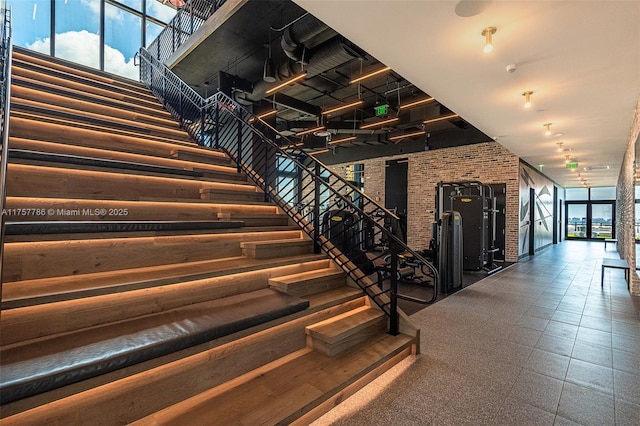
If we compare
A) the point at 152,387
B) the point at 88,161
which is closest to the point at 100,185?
the point at 88,161

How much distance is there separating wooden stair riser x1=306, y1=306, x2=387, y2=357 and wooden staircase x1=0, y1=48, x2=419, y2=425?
1 cm

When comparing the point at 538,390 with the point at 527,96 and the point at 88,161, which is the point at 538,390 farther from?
the point at 88,161

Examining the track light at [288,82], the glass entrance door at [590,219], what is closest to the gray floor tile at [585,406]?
the track light at [288,82]

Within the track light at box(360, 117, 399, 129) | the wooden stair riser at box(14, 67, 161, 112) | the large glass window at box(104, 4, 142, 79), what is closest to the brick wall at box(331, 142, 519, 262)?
the track light at box(360, 117, 399, 129)

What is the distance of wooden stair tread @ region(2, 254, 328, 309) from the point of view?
1787 mm

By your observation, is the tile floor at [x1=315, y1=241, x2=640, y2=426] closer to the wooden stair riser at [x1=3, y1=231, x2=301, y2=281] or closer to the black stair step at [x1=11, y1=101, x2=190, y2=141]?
the wooden stair riser at [x1=3, y1=231, x2=301, y2=281]

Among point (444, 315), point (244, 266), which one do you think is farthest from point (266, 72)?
point (444, 315)

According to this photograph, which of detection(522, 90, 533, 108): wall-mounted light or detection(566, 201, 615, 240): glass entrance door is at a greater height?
detection(522, 90, 533, 108): wall-mounted light

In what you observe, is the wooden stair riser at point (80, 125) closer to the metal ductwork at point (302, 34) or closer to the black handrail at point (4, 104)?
the black handrail at point (4, 104)

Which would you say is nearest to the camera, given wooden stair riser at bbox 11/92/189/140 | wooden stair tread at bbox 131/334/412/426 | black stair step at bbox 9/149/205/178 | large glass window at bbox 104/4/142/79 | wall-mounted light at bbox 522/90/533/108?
wooden stair tread at bbox 131/334/412/426

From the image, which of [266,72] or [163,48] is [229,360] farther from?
[163,48]

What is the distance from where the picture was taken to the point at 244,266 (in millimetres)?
2797

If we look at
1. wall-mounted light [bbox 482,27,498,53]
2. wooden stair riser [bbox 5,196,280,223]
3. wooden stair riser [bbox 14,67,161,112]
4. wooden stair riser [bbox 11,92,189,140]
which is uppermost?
wooden stair riser [bbox 14,67,161,112]

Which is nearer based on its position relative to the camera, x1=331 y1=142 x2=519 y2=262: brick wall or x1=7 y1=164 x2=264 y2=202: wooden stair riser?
x1=7 y1=164 x2=264 y2=202: wooden stair riser
